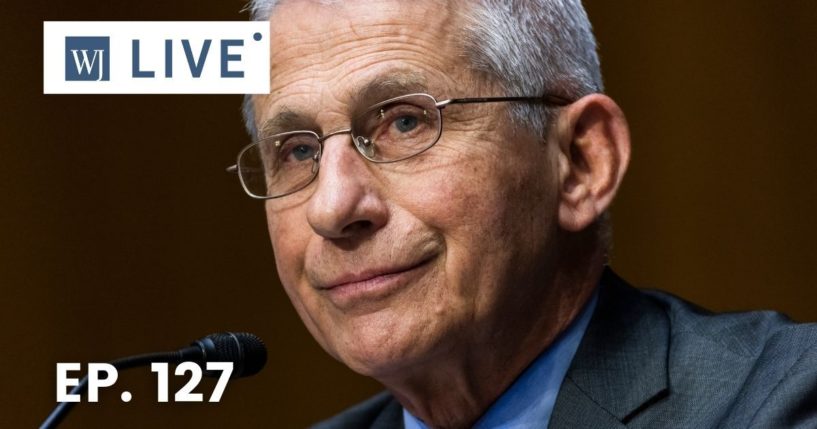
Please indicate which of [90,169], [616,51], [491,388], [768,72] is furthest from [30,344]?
[768,72]

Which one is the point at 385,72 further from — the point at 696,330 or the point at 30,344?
the point at 30,344

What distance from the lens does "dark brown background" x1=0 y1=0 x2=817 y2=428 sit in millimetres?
3033

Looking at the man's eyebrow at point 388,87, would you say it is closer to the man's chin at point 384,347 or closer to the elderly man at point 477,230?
the elderly man at point 477,230

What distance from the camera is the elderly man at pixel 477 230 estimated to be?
1892 mm

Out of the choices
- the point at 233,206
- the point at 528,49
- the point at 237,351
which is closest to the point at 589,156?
the point at 528,49

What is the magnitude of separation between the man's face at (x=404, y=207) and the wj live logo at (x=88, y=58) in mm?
982

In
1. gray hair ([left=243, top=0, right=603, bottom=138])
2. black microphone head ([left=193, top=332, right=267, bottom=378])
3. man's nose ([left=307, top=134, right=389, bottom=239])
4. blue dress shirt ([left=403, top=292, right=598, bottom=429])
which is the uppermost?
gray hair ([left=243, top=0, right=603, bottom=138])

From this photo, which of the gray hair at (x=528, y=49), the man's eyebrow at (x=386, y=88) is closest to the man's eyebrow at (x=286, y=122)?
the man's eyebrow at (x=386, y=88)

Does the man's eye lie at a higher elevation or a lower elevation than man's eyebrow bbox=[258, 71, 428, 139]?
lower

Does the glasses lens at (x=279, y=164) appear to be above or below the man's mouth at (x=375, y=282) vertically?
above

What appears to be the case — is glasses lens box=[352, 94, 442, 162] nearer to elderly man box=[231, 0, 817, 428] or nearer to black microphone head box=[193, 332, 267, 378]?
elderly man box=[231, 0, 817, 428]

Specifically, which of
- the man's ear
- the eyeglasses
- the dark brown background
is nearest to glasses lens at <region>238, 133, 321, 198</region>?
the eyeglasses

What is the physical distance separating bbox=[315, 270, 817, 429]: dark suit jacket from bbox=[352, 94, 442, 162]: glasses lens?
0.50m

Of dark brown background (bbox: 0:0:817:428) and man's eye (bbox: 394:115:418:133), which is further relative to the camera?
dark brown background (bbox: 0:0:817:428)
